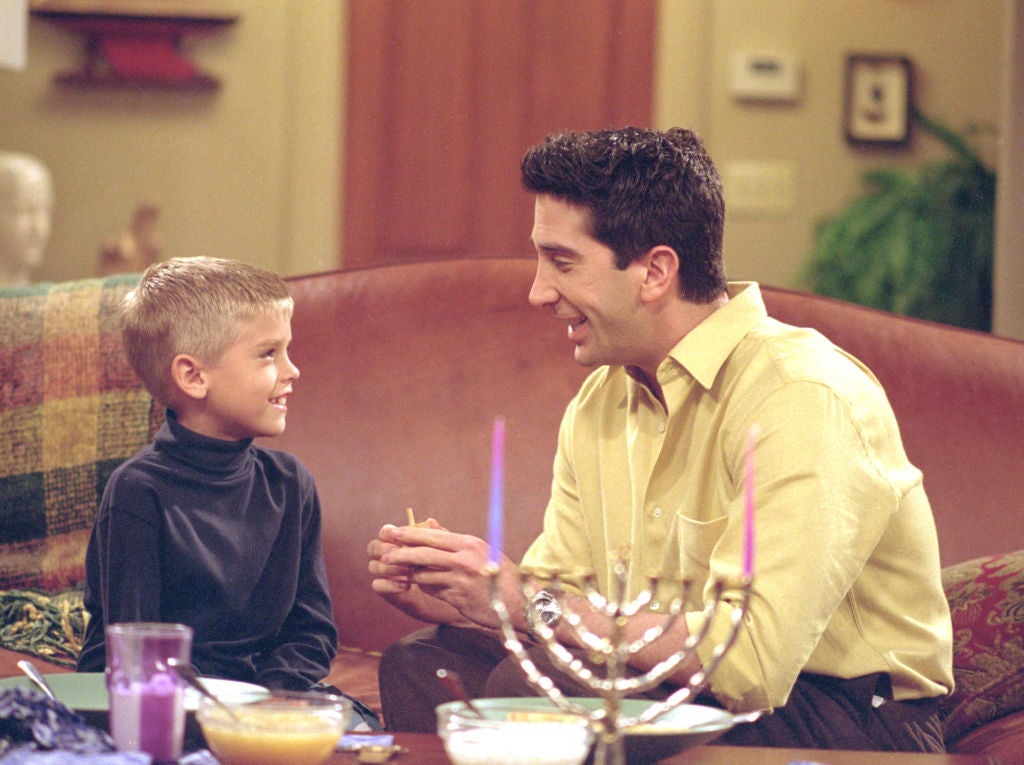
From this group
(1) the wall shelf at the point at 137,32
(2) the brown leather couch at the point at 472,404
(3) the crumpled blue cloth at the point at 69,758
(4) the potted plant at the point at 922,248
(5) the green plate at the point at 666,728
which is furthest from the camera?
(1) the wall shelf at the point at 137,32

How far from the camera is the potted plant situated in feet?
15.1

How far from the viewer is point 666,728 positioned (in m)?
1.18

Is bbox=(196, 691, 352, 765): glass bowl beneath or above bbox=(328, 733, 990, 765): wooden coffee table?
above

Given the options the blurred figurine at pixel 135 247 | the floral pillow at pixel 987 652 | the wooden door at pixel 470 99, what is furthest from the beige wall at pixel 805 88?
the floral pillow at pixel 987 652

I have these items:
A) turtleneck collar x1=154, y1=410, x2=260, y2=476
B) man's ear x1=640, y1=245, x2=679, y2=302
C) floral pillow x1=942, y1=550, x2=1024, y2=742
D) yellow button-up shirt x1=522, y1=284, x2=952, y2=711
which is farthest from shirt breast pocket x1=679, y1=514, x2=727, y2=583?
turtleneck collar x1=154, y1=410, x2=260, y2=476

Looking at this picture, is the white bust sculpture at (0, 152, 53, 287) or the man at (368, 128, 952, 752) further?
the white bust sculpture at (0, 152, 53, 287)

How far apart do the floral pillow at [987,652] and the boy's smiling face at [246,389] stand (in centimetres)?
98

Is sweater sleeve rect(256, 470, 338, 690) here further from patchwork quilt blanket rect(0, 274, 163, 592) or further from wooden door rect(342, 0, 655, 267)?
wooden door rect(342, 0, 655, 267)

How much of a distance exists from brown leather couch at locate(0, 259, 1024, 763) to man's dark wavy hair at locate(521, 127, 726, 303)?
666 millimetres

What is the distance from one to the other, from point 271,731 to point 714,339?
937mm

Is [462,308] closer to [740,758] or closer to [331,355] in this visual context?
[331,355]

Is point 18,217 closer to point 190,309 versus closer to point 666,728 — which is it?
point 190,309

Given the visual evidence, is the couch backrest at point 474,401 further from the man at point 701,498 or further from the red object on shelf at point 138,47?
the red object on shelf at point 138,47

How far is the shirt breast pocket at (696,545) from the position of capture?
70.4 inches
